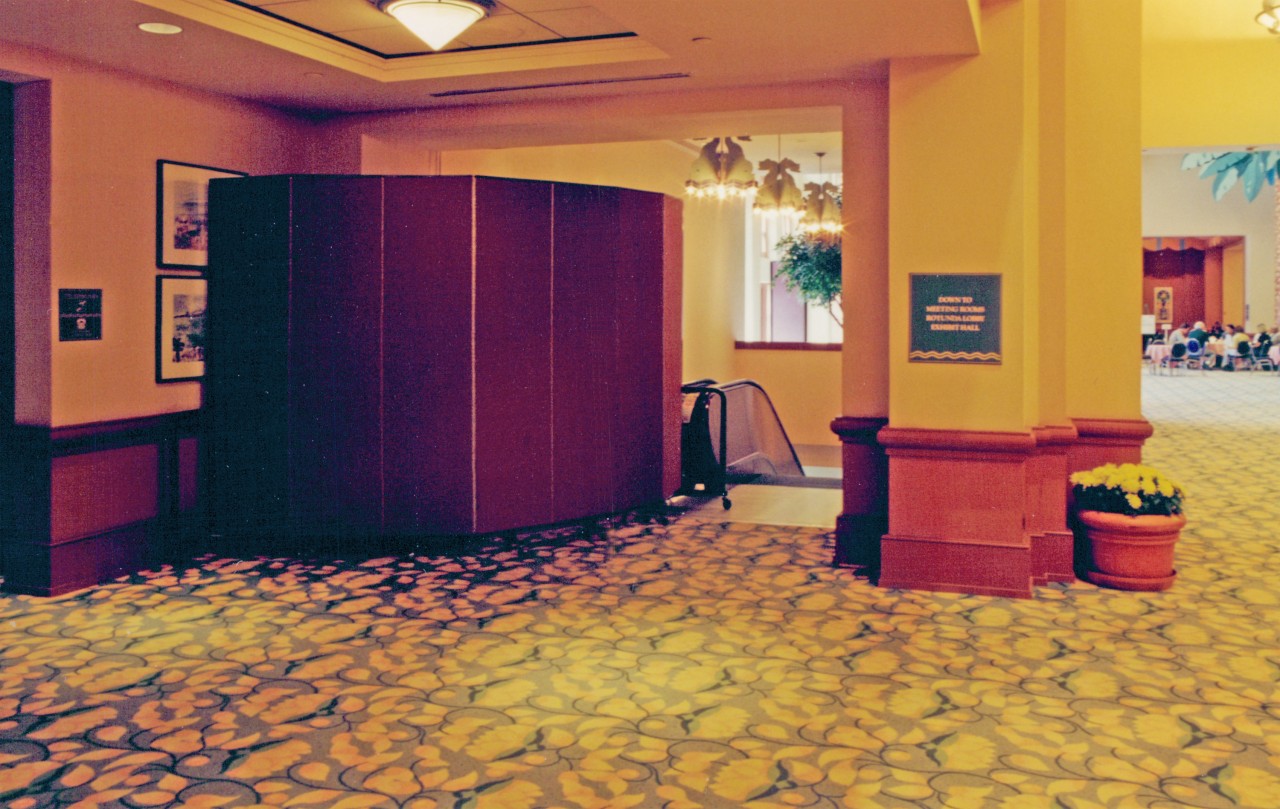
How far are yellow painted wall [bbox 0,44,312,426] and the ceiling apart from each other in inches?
5.5

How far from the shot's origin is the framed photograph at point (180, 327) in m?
6.35

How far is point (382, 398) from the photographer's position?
6.47 metres

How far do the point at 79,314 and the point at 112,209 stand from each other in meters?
0.60

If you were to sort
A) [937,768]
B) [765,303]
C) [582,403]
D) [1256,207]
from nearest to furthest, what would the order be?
1. [937,768]
2. [582,403]
3. [765,303]
4. [1256,207]

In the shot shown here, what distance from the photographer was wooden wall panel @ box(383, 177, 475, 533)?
646cm

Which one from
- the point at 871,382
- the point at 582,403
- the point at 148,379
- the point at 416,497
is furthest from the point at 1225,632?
the point at 148,379

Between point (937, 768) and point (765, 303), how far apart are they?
1344 centimetres

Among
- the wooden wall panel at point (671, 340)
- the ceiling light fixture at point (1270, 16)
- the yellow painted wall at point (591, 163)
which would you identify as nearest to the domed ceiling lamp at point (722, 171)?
the yellow painted wall at point (591, 163)

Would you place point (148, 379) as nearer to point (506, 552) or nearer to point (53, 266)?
point (53, 266)

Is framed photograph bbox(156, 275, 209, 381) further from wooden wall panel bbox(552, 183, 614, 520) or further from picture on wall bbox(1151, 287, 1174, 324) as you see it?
picture on wall bbox(1151, 287, 1174, 324)

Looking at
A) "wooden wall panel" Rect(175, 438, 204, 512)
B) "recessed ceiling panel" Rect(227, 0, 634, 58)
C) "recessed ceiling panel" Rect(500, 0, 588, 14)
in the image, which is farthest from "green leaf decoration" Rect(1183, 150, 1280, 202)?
"wooden wall panel" Rect(175, 438, 204, 512)

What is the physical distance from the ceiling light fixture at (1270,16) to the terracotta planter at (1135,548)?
4.17m

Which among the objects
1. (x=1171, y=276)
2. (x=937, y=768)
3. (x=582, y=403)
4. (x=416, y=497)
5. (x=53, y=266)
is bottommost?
(x=937, y=768)

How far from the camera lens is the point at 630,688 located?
13.8 ft
